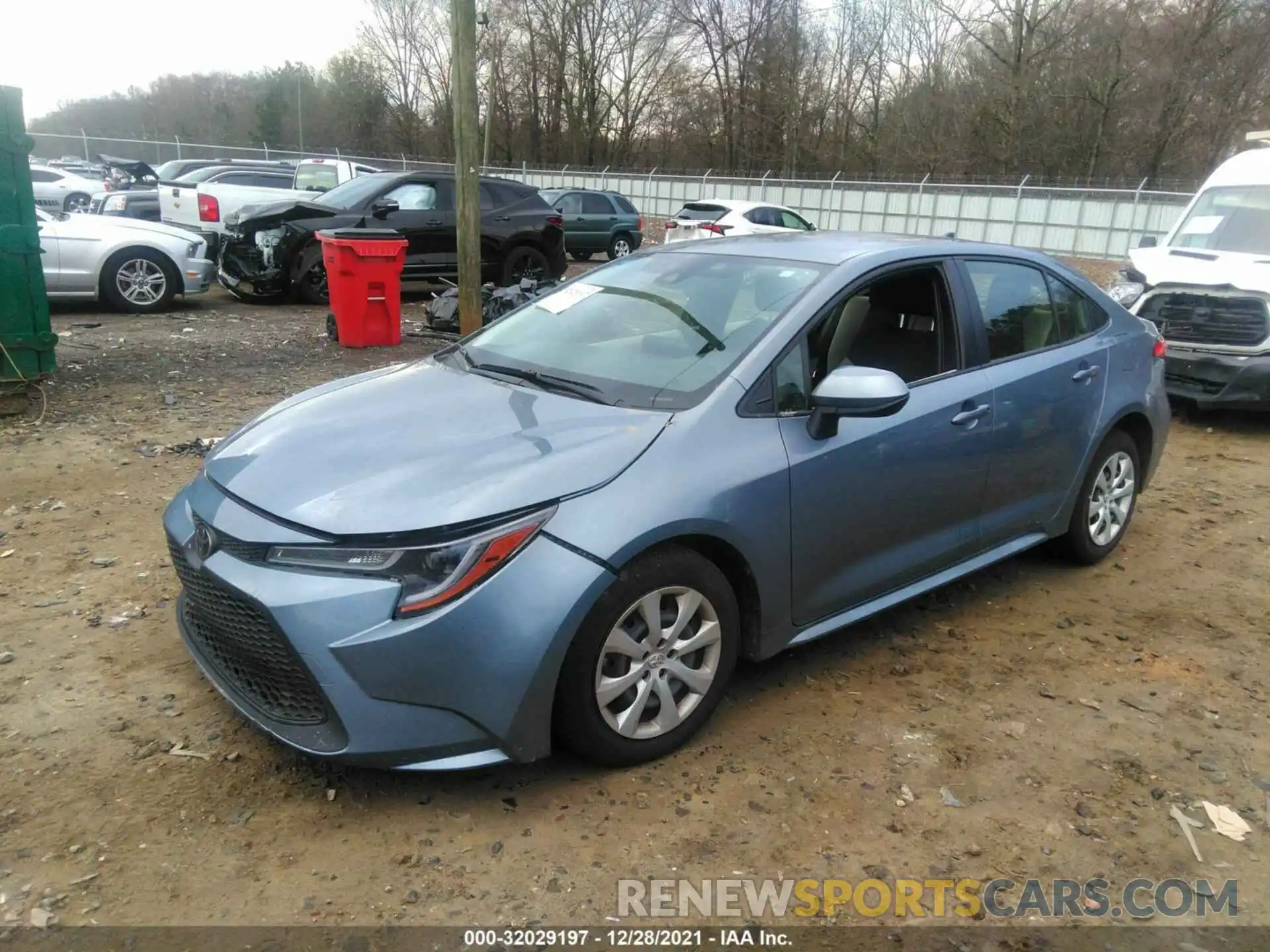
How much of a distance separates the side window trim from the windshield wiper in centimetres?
50

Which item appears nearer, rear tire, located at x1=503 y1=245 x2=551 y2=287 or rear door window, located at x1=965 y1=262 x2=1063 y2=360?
rear door window, located at x1=965 y1=262 x2=1063 y2=360

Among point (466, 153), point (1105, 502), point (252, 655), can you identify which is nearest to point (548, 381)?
point (252, 655)

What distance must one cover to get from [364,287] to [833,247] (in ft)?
21.4

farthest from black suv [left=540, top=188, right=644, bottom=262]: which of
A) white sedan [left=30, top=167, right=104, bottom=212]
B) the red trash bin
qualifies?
the red trash bin

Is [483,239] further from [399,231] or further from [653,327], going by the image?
[653,327]

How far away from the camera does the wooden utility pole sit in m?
7.81

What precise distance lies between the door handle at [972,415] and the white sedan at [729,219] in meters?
A: 13.5

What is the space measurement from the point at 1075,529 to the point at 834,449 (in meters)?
2.00

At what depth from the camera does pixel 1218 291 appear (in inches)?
296

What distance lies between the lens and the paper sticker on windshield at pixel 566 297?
401 cm

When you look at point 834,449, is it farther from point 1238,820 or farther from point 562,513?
point 1238,820

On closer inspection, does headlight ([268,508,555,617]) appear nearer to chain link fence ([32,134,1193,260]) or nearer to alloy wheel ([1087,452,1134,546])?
alloy wheel ([1087,452,1134,546])

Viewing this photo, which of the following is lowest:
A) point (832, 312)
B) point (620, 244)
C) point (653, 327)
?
point (620, 244)

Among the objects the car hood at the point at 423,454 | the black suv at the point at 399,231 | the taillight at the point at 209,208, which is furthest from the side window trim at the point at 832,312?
the taillight at the point at 209,208
